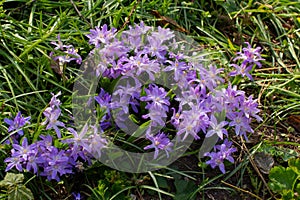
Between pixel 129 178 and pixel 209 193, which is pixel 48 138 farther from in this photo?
pixel 209 193

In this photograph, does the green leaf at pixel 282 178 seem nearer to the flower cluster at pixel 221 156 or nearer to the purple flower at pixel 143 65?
the flower cluster at pixel 221 156

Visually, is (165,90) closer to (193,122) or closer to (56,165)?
(193,122)

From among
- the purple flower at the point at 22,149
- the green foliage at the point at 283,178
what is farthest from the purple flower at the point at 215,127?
the purple flower at the point at 22,149

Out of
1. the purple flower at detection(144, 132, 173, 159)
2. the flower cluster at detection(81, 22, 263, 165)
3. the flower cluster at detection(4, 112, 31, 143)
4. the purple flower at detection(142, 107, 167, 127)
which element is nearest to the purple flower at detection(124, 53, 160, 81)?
the flower cluster at detection(81, 22, 263, 165)

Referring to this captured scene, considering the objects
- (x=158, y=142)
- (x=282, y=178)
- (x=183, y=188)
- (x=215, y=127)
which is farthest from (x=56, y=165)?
(x=282, y=178)

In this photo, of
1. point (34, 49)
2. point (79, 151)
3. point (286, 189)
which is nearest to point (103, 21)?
point (34, 49)

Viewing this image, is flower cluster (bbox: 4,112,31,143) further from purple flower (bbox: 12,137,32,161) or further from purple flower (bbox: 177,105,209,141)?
purple flower (bbox: 177,105,209,141)

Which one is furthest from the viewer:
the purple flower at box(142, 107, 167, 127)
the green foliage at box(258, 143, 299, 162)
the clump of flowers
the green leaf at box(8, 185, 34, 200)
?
the green foliage at box(258, 143, 299, 162)
